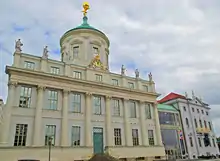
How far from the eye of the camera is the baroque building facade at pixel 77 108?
23.7 metres

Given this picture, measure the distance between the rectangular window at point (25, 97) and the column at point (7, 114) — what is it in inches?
44.7

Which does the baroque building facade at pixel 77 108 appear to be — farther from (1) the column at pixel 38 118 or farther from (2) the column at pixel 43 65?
(2) the column at pixel 43 65

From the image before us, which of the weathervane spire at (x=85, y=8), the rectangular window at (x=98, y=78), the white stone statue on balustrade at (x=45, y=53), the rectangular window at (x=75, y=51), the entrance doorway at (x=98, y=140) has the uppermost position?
the weathervane spire at (x=85, y=8)

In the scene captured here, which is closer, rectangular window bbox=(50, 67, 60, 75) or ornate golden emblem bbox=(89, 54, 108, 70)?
rectangular window bbox=(50, 67, 60, 75)

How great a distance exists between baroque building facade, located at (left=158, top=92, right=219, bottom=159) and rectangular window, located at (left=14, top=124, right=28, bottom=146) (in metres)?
32.9

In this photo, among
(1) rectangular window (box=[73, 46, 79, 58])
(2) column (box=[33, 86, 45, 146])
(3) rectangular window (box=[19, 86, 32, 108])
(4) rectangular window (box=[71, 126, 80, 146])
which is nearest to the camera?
(2) column (box=[33, 86, 45, 146])

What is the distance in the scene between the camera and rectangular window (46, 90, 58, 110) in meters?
26.6

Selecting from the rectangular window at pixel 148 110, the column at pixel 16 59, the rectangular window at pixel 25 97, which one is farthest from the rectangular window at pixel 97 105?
the column at pixel 16 59

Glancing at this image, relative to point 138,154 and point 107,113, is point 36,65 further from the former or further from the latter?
point 138,154

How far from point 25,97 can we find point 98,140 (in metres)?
11.7

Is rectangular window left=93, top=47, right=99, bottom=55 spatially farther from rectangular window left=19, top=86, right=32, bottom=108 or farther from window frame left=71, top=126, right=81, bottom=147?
window frame left=71, top=126, right=81, bottom=147

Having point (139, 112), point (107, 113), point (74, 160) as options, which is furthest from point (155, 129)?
point (74, 160)

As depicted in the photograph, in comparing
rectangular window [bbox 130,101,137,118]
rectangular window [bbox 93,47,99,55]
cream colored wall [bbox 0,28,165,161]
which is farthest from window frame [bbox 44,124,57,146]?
rectangular window [bbox 93,47,99,55]

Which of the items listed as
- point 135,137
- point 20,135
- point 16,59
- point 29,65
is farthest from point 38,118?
point 135,137
